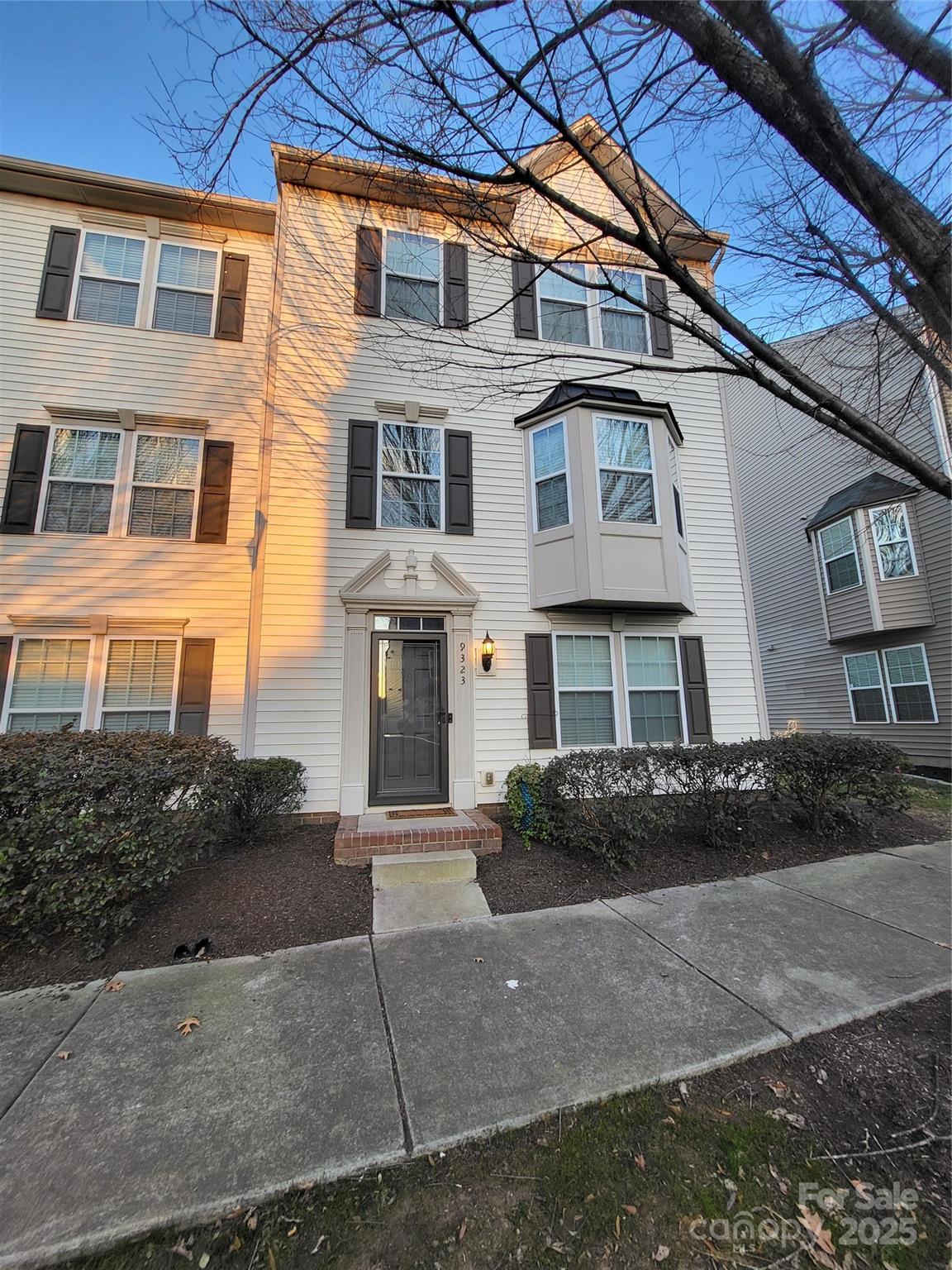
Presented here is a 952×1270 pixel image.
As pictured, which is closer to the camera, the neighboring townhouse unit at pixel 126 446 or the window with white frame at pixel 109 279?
the neighboring townhouse unit at pixel 126 446

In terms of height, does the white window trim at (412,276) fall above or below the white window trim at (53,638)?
above

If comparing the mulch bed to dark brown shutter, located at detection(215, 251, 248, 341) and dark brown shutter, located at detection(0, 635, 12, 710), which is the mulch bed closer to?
dark brown shutter, located at detection(0, 635, 12, 710)

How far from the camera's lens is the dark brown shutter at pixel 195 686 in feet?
19.7

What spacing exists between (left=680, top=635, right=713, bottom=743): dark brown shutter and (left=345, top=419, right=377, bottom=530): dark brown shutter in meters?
4.74

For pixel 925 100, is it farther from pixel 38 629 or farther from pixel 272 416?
pixel 38 629

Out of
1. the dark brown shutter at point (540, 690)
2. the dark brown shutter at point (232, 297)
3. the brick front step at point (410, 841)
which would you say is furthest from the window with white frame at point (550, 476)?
the dark brown shutter at point (232, 297)

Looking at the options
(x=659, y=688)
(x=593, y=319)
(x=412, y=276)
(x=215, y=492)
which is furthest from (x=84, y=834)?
(x=593, y=319)

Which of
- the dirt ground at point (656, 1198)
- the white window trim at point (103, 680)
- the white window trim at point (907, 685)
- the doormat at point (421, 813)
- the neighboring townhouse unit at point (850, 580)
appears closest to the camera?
the dirt ground at point (656, 1198)

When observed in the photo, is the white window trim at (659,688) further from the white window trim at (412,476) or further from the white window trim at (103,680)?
the white window trim at (103,680)

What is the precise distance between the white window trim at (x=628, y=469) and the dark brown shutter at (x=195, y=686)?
5307 mm

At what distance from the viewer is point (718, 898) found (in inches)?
157

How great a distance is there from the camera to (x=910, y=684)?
33.8 ft

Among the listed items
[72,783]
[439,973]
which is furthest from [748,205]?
[72,783]

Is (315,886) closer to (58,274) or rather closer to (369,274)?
(369,274)
